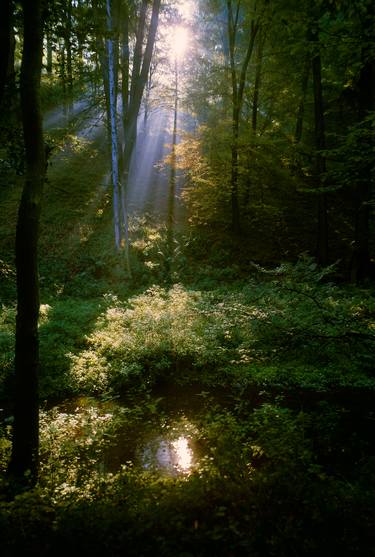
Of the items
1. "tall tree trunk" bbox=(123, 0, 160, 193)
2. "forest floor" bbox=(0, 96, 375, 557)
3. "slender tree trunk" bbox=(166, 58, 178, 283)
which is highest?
"tall tree trunk" bbox=(123, 0, 160, 193)

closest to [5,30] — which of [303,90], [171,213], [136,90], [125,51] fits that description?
[136,90]

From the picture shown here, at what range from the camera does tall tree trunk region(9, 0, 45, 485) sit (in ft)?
16.5

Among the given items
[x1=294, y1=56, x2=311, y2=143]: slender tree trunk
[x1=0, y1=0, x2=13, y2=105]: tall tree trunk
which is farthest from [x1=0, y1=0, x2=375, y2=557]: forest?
[x1=294, y1=56, x2=311, y2=143]: slender tree trunk

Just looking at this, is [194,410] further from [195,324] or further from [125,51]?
[125,51]

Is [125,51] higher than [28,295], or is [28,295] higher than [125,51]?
[125,51]

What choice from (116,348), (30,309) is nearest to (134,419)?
(116,348)

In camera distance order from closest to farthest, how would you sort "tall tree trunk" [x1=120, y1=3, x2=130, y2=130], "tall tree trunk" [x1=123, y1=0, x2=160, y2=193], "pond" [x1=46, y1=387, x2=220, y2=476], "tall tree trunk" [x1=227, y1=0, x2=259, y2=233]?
"pond" [x1=46, y1=387, x2=220, y2=476], "tall tree trunk" [x1=123, y1=0, x2=160, y2=193], "tall tree trunk" [x1=120, y1=3, x2=130, y2=130], "tall tree trunk" [x1=227, y1=0, x2=259, y2=233]

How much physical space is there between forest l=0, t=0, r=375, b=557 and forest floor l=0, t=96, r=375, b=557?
0.04 m

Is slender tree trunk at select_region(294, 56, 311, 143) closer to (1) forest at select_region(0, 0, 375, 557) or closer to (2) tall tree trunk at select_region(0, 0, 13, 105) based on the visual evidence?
(1) forest at select_region(0, 0, 375, 557)

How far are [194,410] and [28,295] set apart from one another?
15.2 ft

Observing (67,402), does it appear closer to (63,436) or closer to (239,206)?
(63,436)

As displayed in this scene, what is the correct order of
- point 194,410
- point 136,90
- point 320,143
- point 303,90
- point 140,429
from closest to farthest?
point 140,429
point 194,410
point 320,143
point 136,90
point 303,90

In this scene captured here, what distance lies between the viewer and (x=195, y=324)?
36.2 ft

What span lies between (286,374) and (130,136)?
A: 41.4ft
